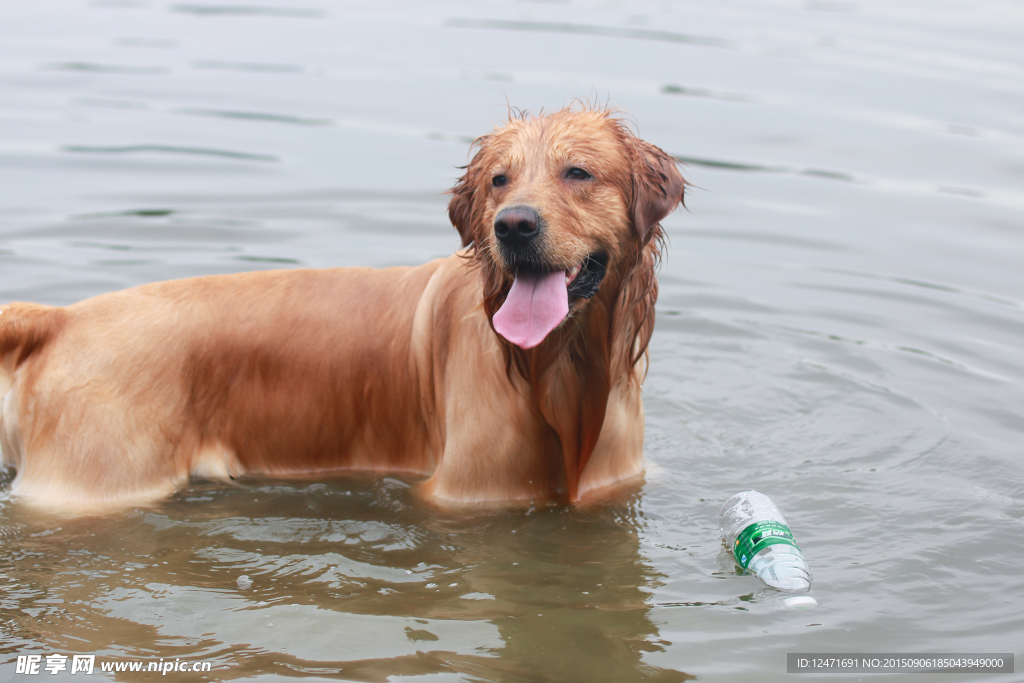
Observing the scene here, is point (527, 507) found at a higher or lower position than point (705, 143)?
lower

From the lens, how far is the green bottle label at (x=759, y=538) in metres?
5.32

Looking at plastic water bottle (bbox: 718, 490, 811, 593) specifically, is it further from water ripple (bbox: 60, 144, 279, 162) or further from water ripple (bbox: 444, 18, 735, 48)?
water ripple (bbox: 444, 18, 735, 48)

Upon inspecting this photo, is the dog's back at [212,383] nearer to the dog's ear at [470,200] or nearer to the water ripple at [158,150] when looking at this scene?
the dog's ear at [470,200]

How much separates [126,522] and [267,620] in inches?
52.1

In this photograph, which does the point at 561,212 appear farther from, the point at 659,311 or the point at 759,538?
the point at 659,311

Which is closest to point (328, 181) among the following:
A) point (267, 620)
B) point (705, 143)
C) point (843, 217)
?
point (705, 143)

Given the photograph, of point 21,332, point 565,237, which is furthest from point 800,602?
point 21,332

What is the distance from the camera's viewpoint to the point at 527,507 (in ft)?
19.7

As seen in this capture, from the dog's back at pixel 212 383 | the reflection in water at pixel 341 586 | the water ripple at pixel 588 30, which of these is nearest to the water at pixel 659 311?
the reflection in water at pixel 341 586

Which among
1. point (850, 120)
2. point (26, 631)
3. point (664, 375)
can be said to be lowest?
point (26, 631)

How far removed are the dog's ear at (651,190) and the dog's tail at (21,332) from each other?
3.37m

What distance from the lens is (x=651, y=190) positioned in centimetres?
522

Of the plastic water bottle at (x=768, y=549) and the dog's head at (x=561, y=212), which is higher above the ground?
the dog's head at (x=561, y=212)

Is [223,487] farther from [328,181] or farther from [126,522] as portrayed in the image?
[328,181]
